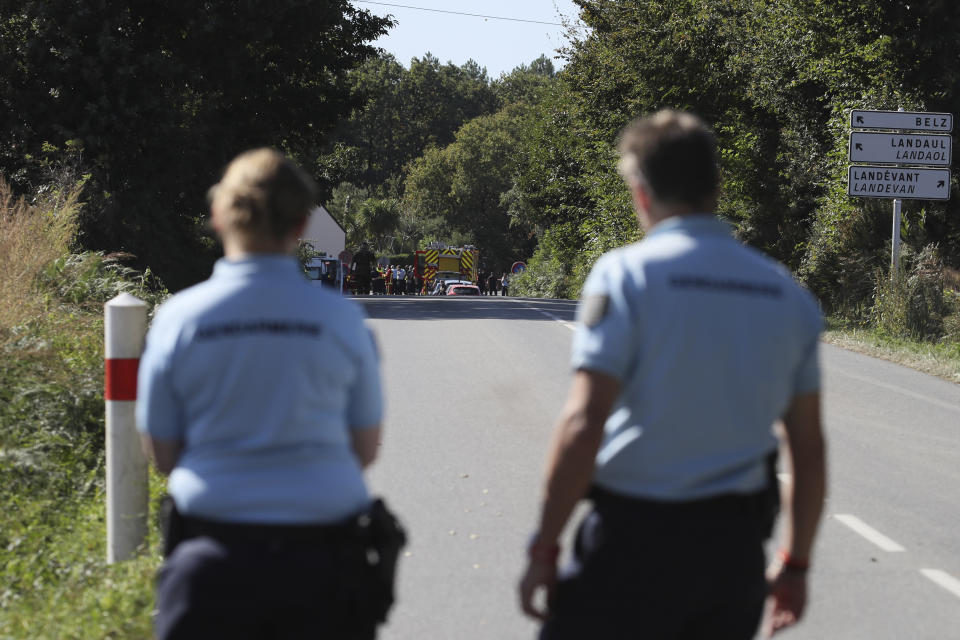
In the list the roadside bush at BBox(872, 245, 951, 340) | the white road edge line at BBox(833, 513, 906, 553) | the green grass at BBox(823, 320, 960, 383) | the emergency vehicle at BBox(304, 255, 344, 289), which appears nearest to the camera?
the white road edge line at BBox(833, 513, 906, 553)

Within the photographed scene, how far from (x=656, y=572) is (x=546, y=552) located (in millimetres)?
261

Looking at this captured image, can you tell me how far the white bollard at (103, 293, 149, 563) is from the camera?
4902 mm

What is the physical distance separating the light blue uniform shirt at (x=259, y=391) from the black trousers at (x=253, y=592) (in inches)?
3.0

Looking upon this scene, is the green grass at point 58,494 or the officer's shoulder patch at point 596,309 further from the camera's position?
the green grass at point 58,494

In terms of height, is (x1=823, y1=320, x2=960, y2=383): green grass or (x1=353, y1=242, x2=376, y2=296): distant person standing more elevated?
(x1=353, y1=242, x2=376, y2=296): distant person standing

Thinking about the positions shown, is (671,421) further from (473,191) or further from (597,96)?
(473,191)

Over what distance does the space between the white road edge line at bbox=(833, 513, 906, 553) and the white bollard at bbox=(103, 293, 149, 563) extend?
12.7 ft

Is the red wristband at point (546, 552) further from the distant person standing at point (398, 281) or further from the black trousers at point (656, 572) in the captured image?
the distant person standing at point (398, 281)

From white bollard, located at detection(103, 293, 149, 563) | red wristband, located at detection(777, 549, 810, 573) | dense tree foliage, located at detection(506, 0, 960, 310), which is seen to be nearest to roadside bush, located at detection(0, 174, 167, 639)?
→ white bollard, located at detection(103, 293, 149, 563)

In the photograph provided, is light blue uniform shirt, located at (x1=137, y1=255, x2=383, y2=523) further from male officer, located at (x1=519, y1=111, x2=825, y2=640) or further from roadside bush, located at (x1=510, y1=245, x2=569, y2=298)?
roadside bush, located at (x1=510, y1=245, x2=569, y2=298)

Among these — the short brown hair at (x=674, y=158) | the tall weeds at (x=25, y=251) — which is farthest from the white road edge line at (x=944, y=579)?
the tall weeds at (x=25, y=251)

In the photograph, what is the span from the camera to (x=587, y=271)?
4178cm

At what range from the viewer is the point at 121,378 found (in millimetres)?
4906

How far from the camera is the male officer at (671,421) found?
2416 mm
